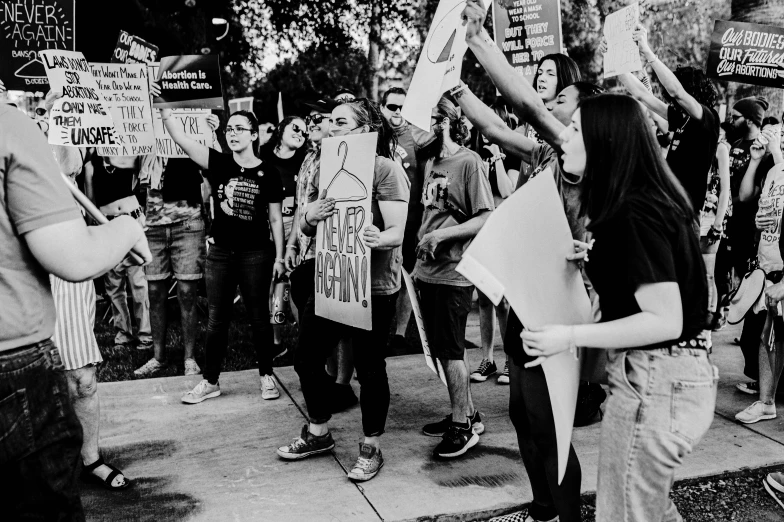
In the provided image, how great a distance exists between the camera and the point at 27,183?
6.18 feet

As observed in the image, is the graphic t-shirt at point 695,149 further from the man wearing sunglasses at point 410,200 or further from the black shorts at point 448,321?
the man wearing sunglasses at point 410,200

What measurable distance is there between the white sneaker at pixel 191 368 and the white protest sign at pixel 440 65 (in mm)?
3377

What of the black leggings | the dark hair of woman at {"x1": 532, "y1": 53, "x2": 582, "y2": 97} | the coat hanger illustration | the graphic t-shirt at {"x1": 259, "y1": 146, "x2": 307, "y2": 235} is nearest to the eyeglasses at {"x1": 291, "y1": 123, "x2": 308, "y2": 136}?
the graphic t-shirt at {"x1": 259, "y1": 146, "x2": 307, "y2": 235}

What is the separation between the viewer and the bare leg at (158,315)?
5.89m

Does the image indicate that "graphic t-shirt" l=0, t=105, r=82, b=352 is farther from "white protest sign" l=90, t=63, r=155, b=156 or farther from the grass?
the grass

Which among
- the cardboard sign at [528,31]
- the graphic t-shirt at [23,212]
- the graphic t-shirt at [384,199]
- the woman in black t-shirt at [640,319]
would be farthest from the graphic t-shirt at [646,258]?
the cardboard sign at [528,31]

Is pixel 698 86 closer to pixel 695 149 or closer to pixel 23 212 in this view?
pixel 695 149

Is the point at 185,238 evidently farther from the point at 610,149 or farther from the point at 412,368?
the point at 610,149

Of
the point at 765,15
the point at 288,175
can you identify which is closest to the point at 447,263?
the point at 288,175

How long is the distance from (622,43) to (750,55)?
4.43ft

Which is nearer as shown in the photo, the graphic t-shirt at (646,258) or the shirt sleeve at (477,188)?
the graphic t-shirt at (646,258)

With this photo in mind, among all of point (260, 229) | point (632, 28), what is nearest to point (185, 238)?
point (260, 229)

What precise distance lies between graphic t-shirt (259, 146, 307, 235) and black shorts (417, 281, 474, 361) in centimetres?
220

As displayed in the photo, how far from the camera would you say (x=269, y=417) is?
15.5ft
